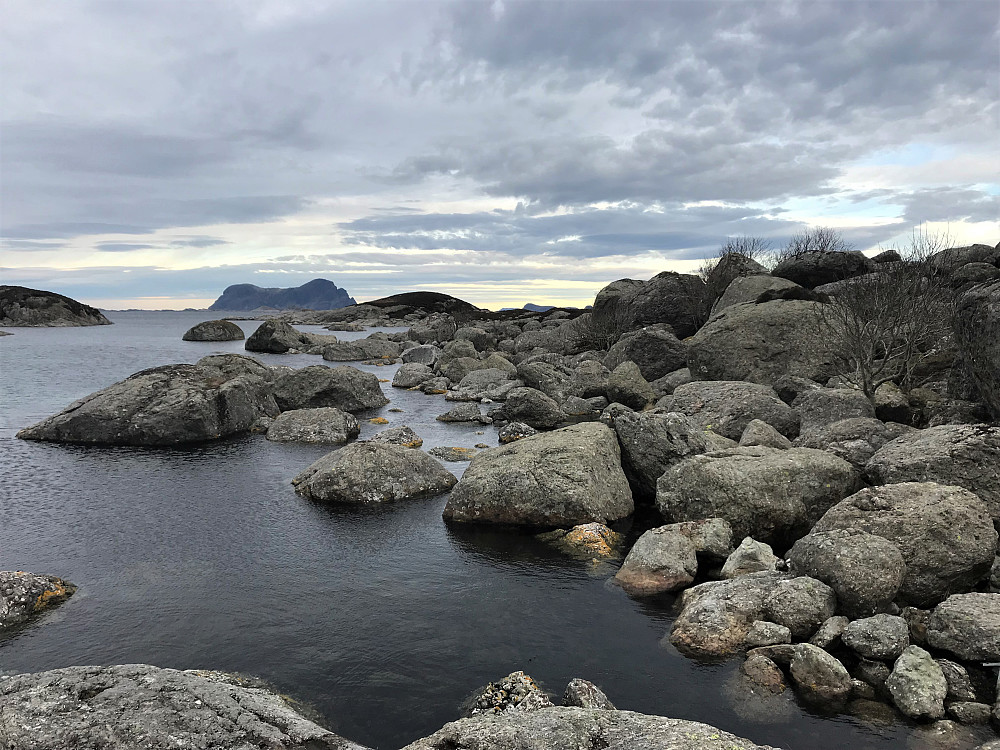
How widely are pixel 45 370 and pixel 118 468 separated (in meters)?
45.2

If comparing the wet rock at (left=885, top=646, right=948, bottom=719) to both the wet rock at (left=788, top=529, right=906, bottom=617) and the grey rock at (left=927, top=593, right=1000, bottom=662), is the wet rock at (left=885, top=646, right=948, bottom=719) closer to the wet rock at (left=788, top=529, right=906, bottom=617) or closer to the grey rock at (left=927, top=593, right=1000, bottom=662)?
the grey rock at (left=927, top=593, right=1000, bottom=662)

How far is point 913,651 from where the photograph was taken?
9.90 m

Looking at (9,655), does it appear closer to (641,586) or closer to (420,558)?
(420,558)

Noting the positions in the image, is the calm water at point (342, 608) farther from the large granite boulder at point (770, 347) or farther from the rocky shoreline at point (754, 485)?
the large granite boulder at point (770, 347)

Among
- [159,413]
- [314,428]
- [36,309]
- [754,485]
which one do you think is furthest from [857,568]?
[36,309]

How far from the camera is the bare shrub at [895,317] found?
24391mm

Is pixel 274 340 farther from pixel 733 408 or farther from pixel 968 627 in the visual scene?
pixel 968 627

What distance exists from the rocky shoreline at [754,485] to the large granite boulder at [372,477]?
2.8 inches

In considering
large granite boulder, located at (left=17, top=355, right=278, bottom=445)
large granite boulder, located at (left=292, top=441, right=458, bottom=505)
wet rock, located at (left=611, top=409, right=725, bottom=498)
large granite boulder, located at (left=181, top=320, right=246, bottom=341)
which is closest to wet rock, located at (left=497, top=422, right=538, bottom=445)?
large granite boulder, located at (left=292, top=441, right=458, bottom=505)

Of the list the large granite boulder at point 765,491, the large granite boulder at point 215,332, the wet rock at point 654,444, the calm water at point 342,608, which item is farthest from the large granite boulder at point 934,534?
the large granite boulder at point 215,332

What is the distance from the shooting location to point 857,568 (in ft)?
37.8

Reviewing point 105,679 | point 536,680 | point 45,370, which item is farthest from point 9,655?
point 45,370

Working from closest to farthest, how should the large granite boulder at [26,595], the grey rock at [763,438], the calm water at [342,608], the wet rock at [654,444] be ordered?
the calm water at [342,608]
the large granite boulder at [26,595]
the wet rock at [654,444]
the grey rock at [763,438]

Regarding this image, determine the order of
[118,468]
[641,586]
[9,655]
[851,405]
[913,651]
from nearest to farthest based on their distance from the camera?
[913,651] → [9,655] → [641,586] → [851,405] → [118,468]
